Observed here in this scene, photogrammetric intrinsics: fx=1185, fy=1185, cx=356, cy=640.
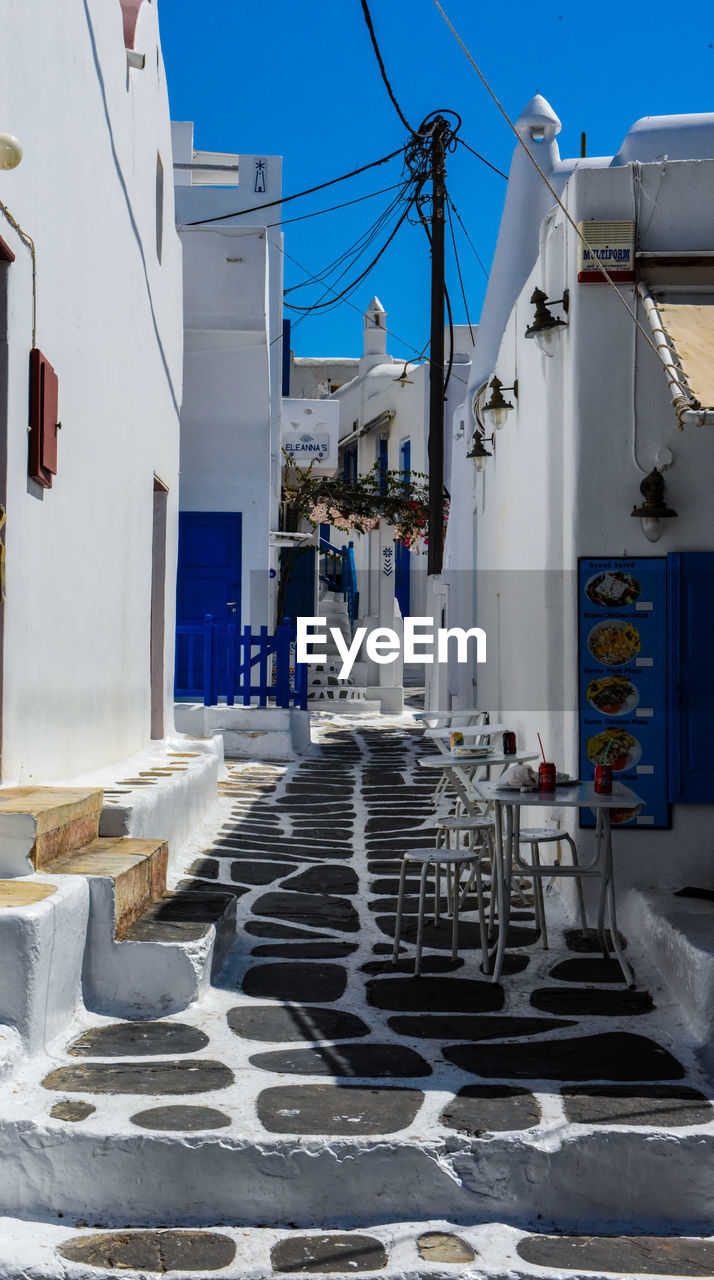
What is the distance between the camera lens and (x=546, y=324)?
655cm

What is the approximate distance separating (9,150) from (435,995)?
371cm

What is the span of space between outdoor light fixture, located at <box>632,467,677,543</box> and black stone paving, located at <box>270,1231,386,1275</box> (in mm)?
3911

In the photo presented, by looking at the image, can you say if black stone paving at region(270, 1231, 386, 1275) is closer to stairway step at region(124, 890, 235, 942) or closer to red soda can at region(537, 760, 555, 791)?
stairway step at region(124, 890, 235, 942)

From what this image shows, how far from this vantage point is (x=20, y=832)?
4.32m

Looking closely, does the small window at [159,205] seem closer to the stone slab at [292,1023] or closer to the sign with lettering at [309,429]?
the stone slab at [292,1023]

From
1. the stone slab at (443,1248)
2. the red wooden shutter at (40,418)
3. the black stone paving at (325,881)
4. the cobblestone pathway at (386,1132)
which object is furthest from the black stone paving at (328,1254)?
the black stone paving at (325,881)

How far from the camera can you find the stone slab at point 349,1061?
161 inches

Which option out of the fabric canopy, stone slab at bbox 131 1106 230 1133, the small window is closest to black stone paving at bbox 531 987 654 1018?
stone slab at bbox 131 1106 230 1133

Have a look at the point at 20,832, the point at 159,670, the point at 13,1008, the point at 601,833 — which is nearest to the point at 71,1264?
the point at 13,1008

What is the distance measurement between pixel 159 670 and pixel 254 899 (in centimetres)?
322

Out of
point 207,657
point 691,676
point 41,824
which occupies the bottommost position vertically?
point 41,824

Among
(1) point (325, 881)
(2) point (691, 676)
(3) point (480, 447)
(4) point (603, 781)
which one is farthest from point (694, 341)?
(3) point (480, 447)

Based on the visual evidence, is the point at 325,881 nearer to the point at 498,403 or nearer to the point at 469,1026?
the point at 469,1026

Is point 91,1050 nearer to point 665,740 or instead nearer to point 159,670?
point 665,740
